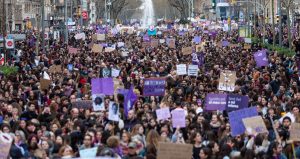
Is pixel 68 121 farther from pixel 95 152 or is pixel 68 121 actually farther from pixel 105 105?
pixel 95 152

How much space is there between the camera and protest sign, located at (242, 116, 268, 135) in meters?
15.6

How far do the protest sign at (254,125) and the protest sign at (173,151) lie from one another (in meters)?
2.15

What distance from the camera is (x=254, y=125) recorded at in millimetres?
15727

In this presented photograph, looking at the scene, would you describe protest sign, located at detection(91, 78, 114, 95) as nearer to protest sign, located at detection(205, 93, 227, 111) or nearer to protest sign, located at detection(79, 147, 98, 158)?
protest sign, located at detection(205, 93, 227, 111)

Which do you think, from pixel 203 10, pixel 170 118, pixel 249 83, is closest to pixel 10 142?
pixel 170 118

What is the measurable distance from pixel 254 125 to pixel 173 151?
245 cm

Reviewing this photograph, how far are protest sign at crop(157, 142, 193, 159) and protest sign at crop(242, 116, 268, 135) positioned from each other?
2152 millimetres

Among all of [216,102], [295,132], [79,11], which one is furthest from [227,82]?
[79,11]

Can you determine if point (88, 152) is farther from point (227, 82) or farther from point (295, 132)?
point (227, 82)

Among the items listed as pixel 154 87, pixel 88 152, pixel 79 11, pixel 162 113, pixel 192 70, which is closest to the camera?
pixel 88 152

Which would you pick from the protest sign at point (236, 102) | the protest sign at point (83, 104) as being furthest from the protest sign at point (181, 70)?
the protest sign at point (236, 102)

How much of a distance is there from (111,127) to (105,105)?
4327mm

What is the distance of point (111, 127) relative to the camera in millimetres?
16672

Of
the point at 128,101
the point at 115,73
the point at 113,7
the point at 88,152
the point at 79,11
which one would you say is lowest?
the point at 115,73
